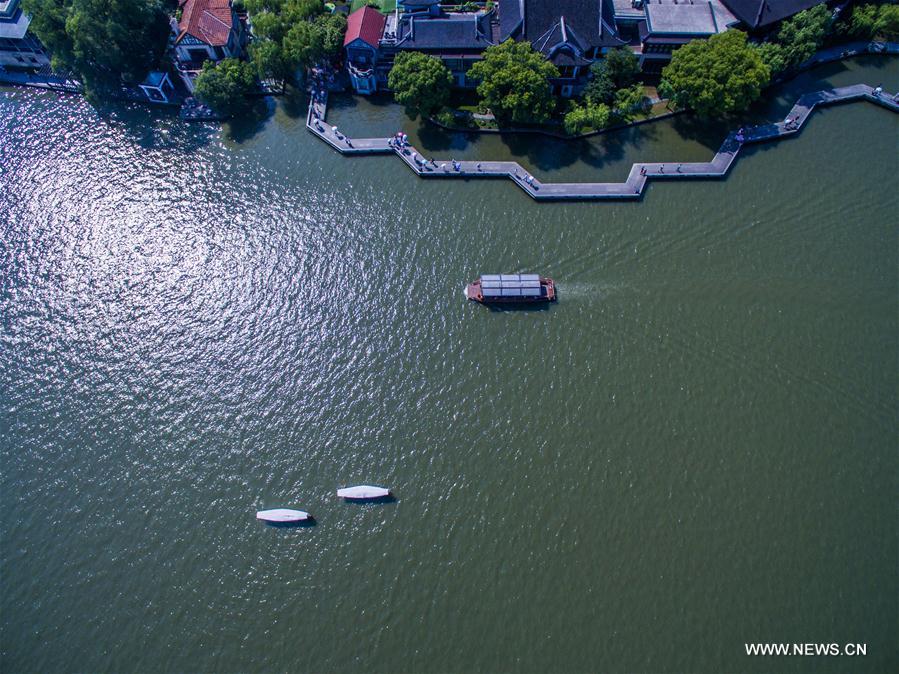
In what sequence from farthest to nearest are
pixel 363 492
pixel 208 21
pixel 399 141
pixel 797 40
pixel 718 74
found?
pixel 208 21, pixel 399 141, pixel 797 40, pixel 718 74, pixel 363 492

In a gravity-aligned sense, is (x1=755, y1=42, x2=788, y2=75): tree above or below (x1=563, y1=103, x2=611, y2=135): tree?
above

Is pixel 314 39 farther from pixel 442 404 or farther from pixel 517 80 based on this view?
Answer: pixel 442 404

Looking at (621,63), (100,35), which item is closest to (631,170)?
(621,63)

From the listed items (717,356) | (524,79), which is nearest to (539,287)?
(717,356)

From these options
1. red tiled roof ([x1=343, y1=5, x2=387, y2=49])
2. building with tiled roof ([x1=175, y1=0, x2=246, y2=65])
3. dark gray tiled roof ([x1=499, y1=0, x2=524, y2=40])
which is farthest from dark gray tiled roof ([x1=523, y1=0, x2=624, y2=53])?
building with tiled roof ([x1=175, y1=0, x2=246, y2=65])

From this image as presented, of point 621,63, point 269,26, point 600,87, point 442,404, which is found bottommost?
point 442,404

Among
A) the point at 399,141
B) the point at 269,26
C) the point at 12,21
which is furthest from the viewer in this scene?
the point at 12,21

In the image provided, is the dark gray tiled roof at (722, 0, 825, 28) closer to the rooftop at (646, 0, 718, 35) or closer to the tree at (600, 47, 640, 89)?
the rooftop at (646, 0, 718, 35)
